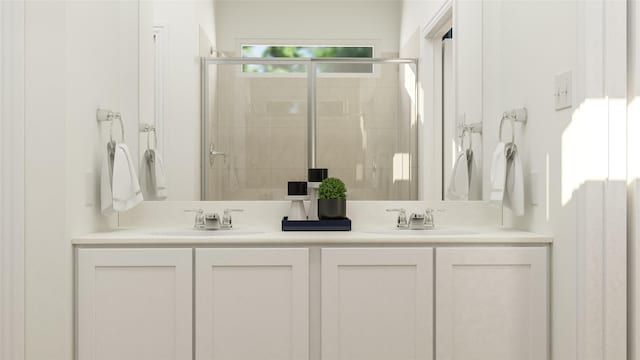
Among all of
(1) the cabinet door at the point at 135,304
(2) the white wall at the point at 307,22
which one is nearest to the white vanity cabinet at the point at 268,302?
(1) the cabinet door at the point at 135,304

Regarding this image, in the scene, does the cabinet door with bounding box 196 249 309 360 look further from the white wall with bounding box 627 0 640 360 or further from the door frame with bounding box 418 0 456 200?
the white wall with bounding box 627 0 640 360

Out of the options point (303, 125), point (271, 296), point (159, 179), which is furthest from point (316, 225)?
point (159, 179)

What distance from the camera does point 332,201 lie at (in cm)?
222

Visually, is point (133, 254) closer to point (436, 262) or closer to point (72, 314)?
point (72, 314)

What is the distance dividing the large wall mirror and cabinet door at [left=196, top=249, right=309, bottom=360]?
0.51m

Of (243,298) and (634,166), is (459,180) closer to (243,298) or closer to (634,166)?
(634,166)

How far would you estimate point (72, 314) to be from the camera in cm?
193

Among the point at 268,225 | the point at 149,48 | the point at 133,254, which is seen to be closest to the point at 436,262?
the point at 268,225

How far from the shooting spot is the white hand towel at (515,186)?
Result: 215 cm

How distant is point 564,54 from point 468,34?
652mm

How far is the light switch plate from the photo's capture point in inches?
72.7

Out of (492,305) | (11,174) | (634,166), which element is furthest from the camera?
(492,305)

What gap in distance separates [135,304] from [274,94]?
1.01 metres

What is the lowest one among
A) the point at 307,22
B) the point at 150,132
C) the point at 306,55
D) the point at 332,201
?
the point at 332,201
